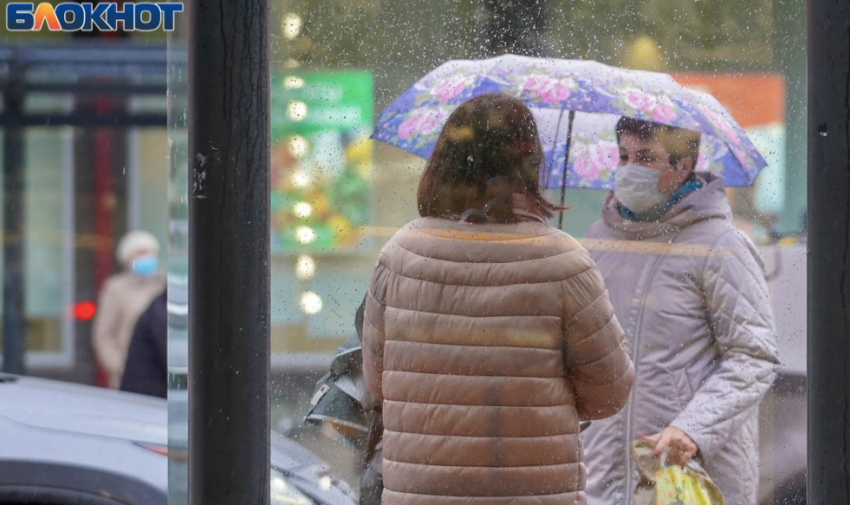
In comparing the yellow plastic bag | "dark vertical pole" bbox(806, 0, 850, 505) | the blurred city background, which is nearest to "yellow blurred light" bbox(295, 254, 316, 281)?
the blurred city background

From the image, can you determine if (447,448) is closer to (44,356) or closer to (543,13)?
(543,13)

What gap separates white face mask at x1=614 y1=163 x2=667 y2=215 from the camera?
2115mm

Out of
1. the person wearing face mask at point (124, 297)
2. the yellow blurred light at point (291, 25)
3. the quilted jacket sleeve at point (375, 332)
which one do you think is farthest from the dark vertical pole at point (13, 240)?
the quilted jacket sleeve at point (375, 332)

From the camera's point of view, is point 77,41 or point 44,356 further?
point 44,356

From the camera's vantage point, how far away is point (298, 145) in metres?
2.09

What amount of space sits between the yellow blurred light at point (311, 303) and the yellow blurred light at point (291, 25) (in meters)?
0.56

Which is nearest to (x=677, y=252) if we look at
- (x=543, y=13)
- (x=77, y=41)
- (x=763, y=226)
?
(x=763, y=226)

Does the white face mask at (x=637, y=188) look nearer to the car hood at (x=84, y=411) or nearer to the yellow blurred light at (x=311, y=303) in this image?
the yellow blurred light at (x=311, y=303)

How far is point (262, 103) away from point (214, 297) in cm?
34

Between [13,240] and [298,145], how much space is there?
423cm

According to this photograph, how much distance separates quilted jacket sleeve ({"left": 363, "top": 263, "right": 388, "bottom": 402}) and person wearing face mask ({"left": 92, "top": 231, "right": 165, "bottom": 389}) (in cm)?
337

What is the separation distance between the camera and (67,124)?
557 centimetres

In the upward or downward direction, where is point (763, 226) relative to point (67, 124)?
downward

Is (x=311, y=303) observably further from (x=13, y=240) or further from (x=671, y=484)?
(x=13, y=240)
